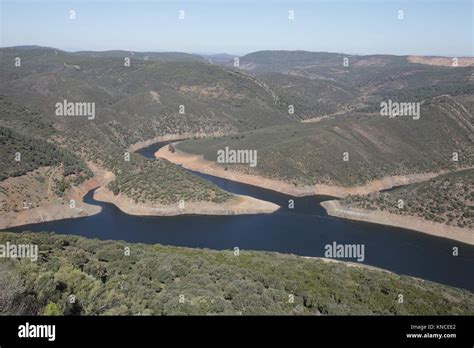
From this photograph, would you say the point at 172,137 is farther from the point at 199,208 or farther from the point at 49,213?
the point at 49,213

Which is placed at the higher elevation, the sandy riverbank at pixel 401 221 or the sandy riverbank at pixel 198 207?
the sandy riverbank at pixel 198 207

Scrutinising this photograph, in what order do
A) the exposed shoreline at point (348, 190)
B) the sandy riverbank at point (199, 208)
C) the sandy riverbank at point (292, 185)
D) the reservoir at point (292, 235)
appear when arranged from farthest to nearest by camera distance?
the sandy riverbank at point (292, 185) → the sandy riverbank at point (199, 208) → the exposed shoreline at point (348, 190) → the reservoir at point (292, 235)

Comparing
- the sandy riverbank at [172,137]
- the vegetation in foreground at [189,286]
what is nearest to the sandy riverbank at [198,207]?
the vegetation in foreground at [189,286]

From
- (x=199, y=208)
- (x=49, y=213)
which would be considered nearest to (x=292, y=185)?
(x=199, y=208)

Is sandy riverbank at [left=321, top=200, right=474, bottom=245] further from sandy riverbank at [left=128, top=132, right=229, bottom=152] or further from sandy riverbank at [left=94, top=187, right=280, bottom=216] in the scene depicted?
sandy riverbank at [left=128, top=132, right=229, bottom=152]

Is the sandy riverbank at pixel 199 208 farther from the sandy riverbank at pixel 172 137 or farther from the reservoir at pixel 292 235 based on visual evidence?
the sandy riverbank at pixel 172 137

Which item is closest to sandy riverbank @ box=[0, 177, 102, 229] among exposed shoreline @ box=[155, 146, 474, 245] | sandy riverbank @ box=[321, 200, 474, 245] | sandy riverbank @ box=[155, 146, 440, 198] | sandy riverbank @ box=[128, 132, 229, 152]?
sandy riverbank @ box=[155, 146, 440, 198]
